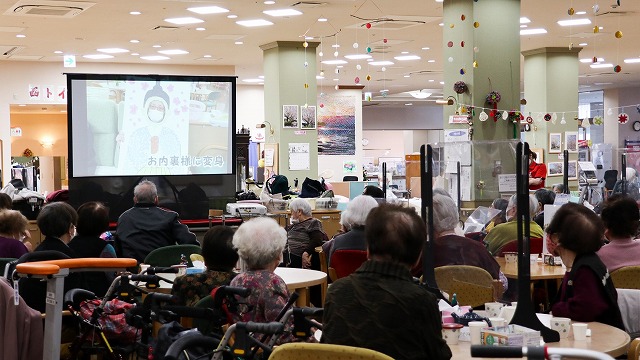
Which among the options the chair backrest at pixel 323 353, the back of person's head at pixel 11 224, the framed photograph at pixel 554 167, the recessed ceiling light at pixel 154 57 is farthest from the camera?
Result: the recessed ceiling light at pixel 154 57

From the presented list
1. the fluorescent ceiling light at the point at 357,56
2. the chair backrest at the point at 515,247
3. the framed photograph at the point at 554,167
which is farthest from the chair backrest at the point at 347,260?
the fluorescent ceiling light at the point at 357,56

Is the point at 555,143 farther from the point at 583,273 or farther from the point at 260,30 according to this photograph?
the point at 583,273

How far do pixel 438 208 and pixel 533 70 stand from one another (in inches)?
581

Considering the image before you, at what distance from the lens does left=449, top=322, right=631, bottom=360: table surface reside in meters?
3.59

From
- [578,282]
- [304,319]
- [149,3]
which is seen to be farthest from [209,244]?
[149,3]

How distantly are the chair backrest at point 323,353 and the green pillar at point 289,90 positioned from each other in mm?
15230

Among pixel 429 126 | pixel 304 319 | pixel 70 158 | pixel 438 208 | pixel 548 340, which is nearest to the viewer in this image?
pixel 304 319

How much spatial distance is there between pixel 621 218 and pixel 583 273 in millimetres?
1211

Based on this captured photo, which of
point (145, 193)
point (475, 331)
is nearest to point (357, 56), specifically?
point (145, 193)

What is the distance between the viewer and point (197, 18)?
50.8 ft

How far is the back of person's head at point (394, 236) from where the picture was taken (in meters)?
3.20

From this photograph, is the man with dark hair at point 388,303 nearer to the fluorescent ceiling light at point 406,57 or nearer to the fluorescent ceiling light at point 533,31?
the fluorescent ceiling light at point 533,31

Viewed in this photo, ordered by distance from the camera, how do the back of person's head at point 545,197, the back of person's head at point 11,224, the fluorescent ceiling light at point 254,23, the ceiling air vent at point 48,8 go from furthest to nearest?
the fluorescent ceiling light at point 254,23 < the ceiling air vent at point 48,8 < the back of person's head at point 545,197 < the back of person's head at point 11,224

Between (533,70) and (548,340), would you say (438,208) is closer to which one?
(548,340)
